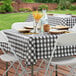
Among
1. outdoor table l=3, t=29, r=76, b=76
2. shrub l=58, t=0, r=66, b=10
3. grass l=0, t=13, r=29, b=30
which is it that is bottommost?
shrub l=58, t=0, r=66, b=10

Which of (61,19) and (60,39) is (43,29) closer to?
(60,39)

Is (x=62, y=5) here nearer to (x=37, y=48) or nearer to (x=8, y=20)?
(x=8, y=20)

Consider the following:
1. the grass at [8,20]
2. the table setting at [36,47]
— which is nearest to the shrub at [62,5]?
the grass at [8,20]

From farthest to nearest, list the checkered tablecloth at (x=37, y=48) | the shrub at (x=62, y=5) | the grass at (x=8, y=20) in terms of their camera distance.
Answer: the shrub at (x=62, y=5) → the grass at (x=8, y=20) → the checkered tablecloth at (x=37, y=48)

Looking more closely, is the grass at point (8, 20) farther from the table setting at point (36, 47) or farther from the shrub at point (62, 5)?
the shrub at point (62, 5)

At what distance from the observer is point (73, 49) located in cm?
325

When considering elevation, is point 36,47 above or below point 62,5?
above

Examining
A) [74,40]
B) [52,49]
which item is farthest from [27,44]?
[74,40]

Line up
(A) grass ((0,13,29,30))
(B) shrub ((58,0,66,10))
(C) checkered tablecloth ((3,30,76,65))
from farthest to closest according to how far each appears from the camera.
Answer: (B) shrub ((58,0,66,10)) < (A) grass ((0,13,29,30)) < (C) checkered tablecloth ((3,30,76,65))

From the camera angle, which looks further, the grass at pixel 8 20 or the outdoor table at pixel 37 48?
the grass at pixel 8 20

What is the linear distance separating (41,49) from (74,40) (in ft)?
1.37

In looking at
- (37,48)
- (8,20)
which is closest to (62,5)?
(8,20)

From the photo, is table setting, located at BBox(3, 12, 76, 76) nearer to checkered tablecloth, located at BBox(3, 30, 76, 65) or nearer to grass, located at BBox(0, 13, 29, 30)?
checkered tablecloth, located at BBox(3, 30, 76, 65)

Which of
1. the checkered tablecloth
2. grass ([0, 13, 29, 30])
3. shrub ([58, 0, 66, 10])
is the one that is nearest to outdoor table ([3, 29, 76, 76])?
the checkered tablecloth
